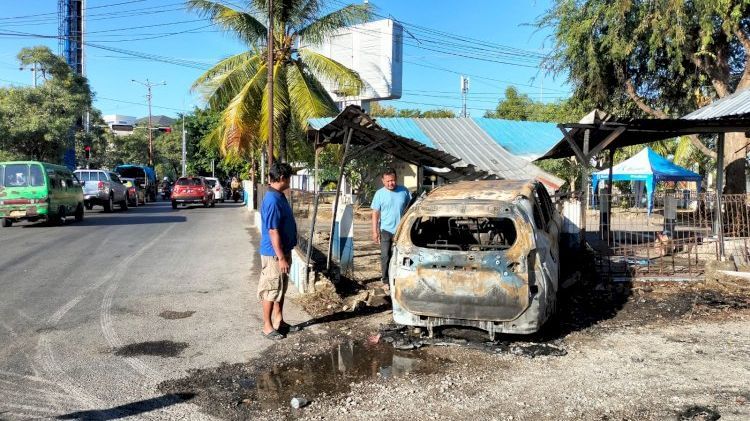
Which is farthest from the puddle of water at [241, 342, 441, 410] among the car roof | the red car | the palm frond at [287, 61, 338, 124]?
the red car

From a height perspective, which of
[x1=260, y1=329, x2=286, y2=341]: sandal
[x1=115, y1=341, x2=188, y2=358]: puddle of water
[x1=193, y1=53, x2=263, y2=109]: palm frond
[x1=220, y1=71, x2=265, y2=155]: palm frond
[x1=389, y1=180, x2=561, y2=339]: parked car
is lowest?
[x1=115, y1=341, x2=188, y2=358]: puddle of water

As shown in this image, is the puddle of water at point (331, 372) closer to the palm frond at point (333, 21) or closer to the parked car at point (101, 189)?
the palm frond at point (333, 21)

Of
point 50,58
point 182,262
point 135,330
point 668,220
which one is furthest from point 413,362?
point 50,58

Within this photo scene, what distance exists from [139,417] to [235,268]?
635 cm

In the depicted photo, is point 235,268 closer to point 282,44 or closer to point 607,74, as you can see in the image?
point 282,44

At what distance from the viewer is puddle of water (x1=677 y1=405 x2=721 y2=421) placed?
4.10 metres

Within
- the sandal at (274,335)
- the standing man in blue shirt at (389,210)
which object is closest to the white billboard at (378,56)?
the standing man in blue shirt at (389,210)

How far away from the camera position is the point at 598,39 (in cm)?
1742

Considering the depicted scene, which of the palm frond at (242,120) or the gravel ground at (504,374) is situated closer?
the gravel ground at (504,374)

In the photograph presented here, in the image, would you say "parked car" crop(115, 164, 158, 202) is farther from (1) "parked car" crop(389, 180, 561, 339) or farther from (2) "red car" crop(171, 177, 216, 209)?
(1) "parked car" crop(389, 180, 561, 339)

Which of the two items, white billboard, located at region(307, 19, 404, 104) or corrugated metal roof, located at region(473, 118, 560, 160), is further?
white billboard, located at region(307, 19, 404, 104)

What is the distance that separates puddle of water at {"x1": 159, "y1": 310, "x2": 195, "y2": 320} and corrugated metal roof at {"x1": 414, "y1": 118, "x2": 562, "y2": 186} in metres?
7.60

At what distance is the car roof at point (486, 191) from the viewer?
6.20 meters

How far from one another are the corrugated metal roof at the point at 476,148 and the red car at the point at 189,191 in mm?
15382
